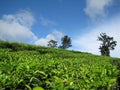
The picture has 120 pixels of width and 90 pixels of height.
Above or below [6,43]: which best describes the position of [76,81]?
below

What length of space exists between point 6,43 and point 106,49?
191 ft

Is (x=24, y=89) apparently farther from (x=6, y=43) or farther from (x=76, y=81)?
(x=6, y=43)

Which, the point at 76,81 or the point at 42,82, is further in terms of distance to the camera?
the point at 76,81

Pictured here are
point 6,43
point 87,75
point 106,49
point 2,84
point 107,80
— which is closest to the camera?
point 2,84

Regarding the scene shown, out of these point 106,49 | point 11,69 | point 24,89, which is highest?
point 106,49

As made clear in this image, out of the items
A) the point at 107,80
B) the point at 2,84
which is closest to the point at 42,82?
the point at 2,84

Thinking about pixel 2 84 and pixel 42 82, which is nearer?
pixel 2 84

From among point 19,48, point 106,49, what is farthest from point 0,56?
point 106,49

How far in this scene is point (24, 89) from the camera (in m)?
2.95

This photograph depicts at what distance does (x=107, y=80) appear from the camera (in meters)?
4.05

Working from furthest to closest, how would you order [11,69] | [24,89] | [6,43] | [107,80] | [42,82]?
[6,43] < [107,80] < [42,82] < [11,69] < [24,89]

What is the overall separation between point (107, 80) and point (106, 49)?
74.7 m

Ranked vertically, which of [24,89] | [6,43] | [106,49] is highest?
[106,49]

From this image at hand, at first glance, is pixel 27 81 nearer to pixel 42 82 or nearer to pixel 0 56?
pixel 42 82
